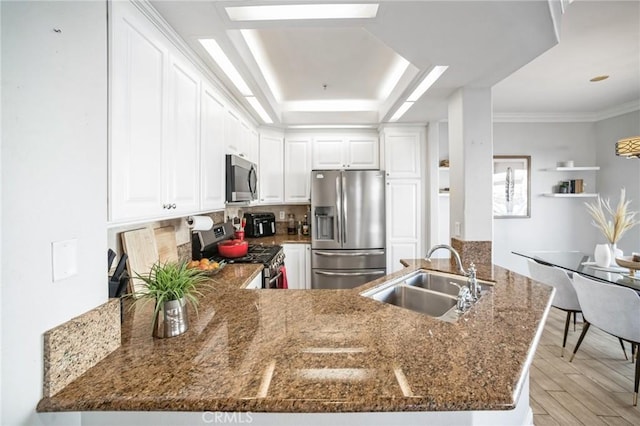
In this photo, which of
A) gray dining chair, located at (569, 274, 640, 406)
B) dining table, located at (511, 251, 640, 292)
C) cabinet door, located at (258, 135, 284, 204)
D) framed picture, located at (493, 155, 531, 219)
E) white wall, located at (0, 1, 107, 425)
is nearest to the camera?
white wall, located at (0, 1, 107, 425)

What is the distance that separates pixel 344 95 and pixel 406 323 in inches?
113

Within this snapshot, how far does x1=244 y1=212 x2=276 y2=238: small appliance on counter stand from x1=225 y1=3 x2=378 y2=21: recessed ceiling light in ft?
8.55

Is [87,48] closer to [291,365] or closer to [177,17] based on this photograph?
[177,17]

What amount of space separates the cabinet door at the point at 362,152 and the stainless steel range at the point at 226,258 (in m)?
1.74

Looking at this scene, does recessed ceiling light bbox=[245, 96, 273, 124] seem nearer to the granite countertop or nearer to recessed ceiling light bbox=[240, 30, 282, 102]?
recessed ceiling light bbox=[240, 30, 282, 102]

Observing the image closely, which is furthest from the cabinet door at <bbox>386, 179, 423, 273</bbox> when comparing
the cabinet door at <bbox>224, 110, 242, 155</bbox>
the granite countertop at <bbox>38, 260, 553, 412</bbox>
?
the granite countertop at <bbox>38, 260, 553, 412</bbox>

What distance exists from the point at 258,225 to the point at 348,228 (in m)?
1.26

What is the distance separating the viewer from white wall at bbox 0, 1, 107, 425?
2.08ft

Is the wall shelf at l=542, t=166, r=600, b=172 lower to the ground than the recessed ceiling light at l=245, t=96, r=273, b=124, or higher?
lower

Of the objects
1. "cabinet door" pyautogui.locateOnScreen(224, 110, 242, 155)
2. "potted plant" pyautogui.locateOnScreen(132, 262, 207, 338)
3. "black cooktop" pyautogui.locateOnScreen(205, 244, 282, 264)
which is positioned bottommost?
"black cooktop" pyautogui.locateOnScreen(205, 244, 282, 264)

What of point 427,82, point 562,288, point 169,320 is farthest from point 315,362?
point 562,288

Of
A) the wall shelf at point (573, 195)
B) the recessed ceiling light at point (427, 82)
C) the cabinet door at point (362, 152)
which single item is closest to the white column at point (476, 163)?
the recessed ceiling light at point (427, 82)

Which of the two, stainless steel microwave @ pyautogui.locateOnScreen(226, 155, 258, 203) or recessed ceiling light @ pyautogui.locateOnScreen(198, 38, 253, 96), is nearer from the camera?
recessed ceiling light @ pyautogui.locateOnScreen(198, 38, 253, 96)

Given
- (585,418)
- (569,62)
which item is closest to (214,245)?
(585,418)
